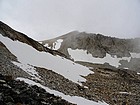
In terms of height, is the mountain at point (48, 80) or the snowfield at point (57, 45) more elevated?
the snowfield at point (57, 45)

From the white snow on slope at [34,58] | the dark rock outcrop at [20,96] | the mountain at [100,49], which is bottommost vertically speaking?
the dark rock outcrop at [20,96]

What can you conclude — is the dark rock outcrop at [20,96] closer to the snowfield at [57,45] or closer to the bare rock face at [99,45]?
the bare rock face at [99,45]

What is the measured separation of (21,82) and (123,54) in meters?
139

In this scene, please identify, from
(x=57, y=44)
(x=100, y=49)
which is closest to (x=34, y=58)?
(x=100, y=49)

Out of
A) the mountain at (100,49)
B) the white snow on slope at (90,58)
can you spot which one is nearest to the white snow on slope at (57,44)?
the mountain at (100,49)

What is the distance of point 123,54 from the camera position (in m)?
158

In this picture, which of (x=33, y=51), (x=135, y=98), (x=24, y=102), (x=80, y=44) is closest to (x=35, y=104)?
(x=24, y=102)

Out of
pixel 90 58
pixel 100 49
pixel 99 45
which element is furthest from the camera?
pixel 99 45

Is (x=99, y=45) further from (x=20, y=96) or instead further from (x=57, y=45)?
(x=20, y=96)

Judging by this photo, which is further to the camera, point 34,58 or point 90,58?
point 90,58

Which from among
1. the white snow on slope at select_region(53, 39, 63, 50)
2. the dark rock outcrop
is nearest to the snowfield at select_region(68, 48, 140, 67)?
the white snow on slope at select_region(53, 39, 63, 50)

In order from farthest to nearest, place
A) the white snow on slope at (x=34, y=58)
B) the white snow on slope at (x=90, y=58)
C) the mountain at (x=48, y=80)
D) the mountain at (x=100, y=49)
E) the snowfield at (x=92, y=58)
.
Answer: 1. the mountain at (x=100, y=49)
2. the snowfield at (x=92, y=58)
3. the white snow on slope at (x=90, y=58)
4. the white snow on slope at (x=34, y=58)
5. the mountain at (x=48, y=80)

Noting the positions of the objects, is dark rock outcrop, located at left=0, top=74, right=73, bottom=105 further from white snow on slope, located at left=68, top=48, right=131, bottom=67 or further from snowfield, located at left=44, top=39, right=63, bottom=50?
snowfield, located at left=44, top=39, right=63, bottom=50

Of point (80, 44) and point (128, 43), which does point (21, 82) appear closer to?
point (80, 44)
